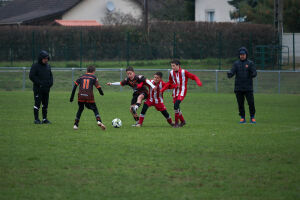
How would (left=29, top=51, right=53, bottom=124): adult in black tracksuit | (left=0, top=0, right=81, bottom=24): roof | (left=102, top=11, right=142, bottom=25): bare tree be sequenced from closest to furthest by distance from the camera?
(left=29, top=51, right=53, bottom=124): adult in black tracksuit → (left=0, top=0, right=81, bottom=24): roof → (left=102, top=11, right=142, bottom=25): bare tree

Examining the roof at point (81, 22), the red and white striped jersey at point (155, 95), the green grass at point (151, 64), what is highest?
the roof at point (81, 22)

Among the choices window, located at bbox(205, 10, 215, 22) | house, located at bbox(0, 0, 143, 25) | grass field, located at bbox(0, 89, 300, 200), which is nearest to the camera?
grass field, located at bbox(0, 89, 300, 200)

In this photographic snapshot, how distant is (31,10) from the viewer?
49.9 m

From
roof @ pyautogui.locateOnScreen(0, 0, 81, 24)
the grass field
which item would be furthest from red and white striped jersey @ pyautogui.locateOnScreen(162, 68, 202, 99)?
roof @ pyautogui.locateOnScreen(0, 0, 81, 24)

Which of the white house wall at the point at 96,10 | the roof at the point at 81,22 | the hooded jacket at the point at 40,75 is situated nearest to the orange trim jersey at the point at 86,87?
the hooded jacket at the point at 40,75

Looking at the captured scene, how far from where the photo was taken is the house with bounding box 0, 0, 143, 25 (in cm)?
4471

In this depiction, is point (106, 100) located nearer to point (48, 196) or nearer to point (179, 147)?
point (179, 147)

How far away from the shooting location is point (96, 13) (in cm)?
4784

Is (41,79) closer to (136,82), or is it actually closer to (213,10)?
(136,82)

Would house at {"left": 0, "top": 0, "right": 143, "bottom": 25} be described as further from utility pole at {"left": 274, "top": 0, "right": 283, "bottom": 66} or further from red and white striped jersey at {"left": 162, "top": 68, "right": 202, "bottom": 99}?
red and white striped jersey at {"left": 162, "top": 68, "right": 202, "bottom": 99}

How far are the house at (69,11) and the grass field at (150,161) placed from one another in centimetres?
3270

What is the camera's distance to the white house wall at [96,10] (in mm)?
46719

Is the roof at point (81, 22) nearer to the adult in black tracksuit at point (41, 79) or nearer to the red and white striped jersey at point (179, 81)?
the adult in black tracksuit at point (41, 79)

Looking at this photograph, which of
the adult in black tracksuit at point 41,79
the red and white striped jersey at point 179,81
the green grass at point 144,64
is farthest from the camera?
the green grass at point 144,64
